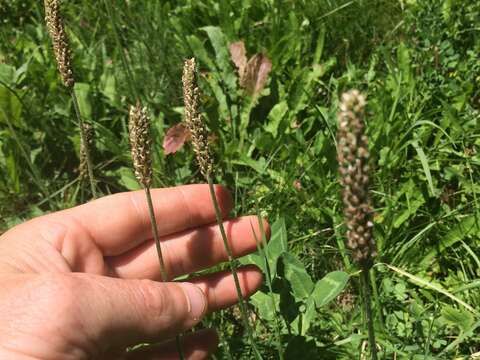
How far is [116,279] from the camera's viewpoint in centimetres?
200

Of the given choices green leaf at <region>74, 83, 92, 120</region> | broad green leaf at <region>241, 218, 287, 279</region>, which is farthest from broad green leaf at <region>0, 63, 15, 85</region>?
broad green leaf at <region>241, 218, 287, 279</region>

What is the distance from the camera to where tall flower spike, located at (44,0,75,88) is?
2061 mm

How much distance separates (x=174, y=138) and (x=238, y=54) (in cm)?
77

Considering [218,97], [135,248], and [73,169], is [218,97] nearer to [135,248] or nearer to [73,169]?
[73,169]

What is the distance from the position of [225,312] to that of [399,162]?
3.61ft

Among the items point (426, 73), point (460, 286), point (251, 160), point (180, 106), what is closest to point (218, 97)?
point (180, 106)

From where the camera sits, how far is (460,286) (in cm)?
255

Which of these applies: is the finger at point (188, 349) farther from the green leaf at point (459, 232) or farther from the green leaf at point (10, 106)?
the green leaf at point (10, 106)

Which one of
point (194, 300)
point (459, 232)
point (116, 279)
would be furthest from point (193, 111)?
point (459, 232)

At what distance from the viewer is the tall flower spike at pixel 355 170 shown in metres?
1.14

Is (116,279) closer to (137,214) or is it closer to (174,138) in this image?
(137,214)

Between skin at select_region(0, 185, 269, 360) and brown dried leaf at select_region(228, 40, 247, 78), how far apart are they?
1256 mm

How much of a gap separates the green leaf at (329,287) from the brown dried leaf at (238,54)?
180 cm

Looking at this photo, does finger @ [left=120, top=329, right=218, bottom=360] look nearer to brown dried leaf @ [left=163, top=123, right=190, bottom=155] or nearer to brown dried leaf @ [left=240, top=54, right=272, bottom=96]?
brown dried leaf @ [left=163, top=123, right=190, bottom=155]
